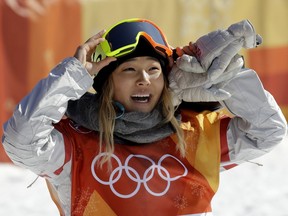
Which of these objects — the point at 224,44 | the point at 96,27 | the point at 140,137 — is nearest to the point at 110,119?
the point at 140,137

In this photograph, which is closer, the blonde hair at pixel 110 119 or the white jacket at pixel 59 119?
the white jacket at pixel 59 119

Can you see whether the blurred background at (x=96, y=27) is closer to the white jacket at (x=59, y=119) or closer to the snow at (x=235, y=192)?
the snow at (x=235, y=192)

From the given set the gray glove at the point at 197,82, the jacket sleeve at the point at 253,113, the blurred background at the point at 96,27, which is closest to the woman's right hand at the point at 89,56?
the gray glove at the point at 197,82

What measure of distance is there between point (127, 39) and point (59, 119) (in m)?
0.46

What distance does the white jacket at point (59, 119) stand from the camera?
2.63m

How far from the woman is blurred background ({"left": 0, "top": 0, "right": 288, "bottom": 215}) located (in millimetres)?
3962

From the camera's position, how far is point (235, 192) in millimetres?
5980

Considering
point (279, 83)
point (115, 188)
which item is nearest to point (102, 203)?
point (115, 188)

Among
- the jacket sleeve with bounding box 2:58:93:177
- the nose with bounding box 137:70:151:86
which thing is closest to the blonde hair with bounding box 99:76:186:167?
the nose with bounding box 137:70:151:86

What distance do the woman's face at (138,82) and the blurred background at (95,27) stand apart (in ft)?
13.3

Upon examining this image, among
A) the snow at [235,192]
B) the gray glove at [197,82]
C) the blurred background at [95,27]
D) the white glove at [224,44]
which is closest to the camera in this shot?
the white glove at [224,44]

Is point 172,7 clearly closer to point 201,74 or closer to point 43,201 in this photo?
point 43,201

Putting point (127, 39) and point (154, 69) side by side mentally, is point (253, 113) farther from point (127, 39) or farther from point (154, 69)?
point (127, 39)

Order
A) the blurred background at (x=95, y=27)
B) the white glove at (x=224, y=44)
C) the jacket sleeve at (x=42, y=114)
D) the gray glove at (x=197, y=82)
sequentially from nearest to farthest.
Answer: the jacket sleeve at (x=42, y=114) < the white glove at (x=224, y=44) < the gray glove at (x=197, y=82) < the blurred background at (x=95, y=27)
